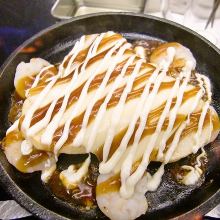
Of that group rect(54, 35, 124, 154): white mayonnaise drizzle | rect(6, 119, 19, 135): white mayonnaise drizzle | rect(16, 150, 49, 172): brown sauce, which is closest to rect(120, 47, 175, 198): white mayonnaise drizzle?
rect(54, 35, 124, 154): white mayonnaise drizzle

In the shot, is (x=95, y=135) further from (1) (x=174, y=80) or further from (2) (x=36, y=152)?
(1) (x=174, y=80)

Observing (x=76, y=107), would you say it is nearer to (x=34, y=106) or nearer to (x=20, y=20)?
(x=34, y=106)

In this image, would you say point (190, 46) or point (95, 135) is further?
point (190, 46)

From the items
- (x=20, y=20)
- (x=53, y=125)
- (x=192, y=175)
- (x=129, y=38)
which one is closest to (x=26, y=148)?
(x=53, y=125)

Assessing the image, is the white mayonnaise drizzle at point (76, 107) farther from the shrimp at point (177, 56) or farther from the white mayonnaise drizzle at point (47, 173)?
the shrimp at point (177, 56)

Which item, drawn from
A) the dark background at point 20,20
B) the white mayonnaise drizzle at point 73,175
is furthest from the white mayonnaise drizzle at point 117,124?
the dark background at point 20,20

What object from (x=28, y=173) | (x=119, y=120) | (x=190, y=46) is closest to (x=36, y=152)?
(x=28, y=173)
